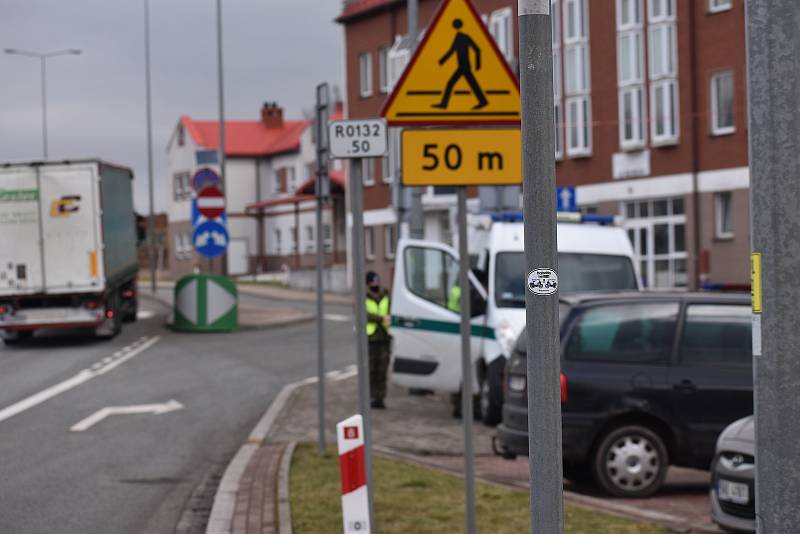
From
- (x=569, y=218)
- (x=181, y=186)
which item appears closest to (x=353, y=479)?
(x=569, y=218)

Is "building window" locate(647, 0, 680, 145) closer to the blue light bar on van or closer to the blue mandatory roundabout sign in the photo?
the blue mandatory roundabout sign

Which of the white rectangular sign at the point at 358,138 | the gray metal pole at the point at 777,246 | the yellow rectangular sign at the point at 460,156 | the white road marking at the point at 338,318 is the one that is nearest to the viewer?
the gray metal pole at the point at 777,246

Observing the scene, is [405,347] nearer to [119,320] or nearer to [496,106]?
[496,106]

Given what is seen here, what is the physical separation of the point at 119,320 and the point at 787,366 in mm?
27821

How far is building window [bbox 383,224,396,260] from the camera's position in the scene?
59781 millimetres

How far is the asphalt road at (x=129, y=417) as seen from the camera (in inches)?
424

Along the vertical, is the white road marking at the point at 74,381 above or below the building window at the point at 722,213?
below

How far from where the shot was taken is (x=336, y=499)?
34.3 ft

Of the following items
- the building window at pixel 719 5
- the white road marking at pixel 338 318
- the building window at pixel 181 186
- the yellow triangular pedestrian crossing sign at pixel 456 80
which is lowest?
the white road marking at pixel 338 318

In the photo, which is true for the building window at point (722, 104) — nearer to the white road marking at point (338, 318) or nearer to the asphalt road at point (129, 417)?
the white road marking at point (338, 318)

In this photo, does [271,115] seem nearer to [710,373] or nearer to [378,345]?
[378,345]

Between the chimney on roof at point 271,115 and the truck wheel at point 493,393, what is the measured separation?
7509 cm

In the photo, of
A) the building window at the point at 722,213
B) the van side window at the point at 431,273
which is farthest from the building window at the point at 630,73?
the van side window at the point at 431,273

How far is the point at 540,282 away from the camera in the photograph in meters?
4.93
